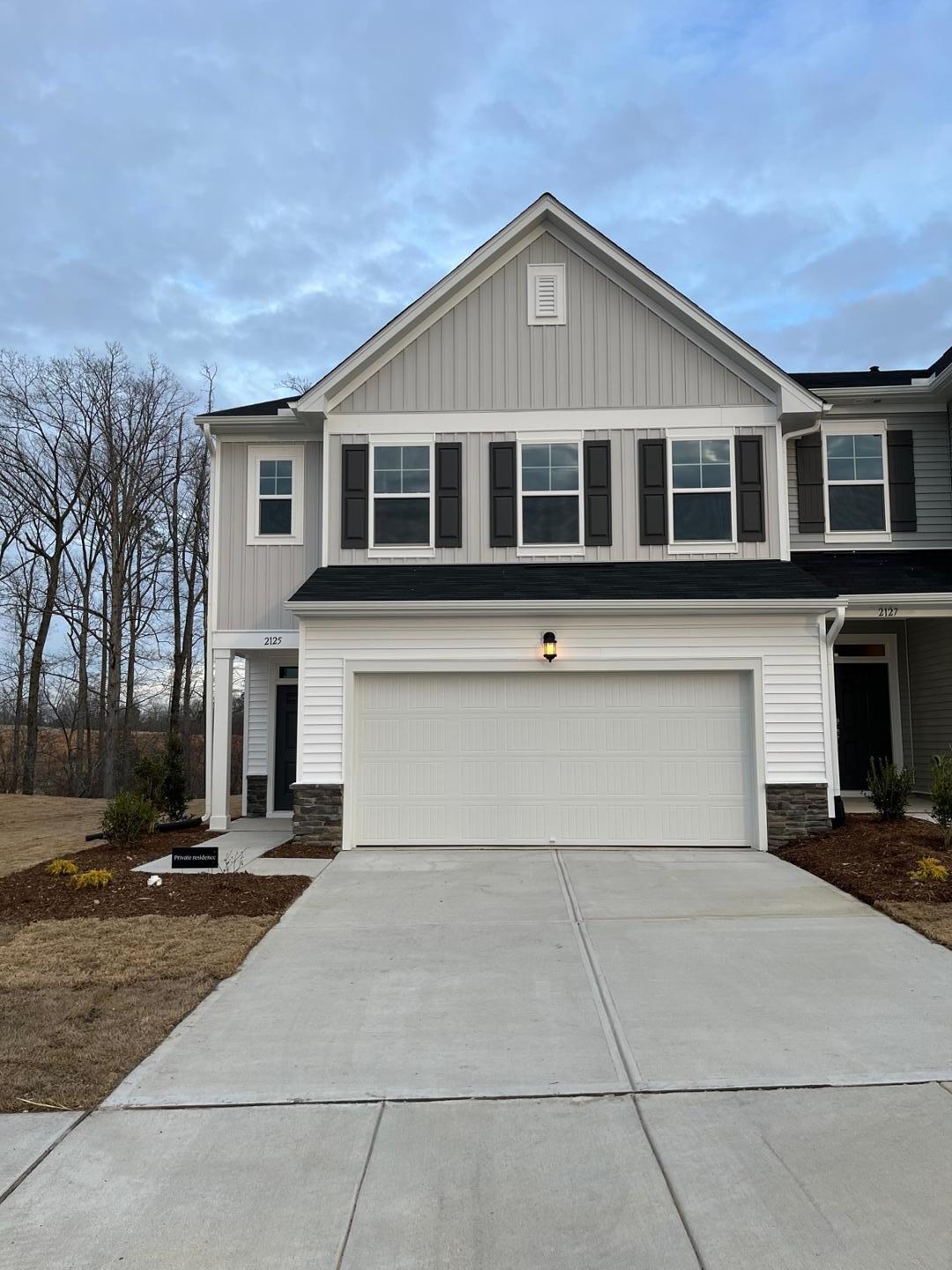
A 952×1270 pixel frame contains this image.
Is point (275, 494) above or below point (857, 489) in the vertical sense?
below

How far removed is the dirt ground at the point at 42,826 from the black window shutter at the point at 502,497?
676 cm

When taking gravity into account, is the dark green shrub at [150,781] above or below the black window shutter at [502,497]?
below

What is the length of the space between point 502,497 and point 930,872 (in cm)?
691

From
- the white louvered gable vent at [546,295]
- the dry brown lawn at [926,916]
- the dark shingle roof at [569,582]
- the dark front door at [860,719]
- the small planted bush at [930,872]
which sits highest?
the white louvered gable vent at [546,295]

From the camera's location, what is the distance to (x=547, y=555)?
12.6 meters

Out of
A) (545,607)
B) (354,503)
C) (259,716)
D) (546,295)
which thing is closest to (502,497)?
(354,503)

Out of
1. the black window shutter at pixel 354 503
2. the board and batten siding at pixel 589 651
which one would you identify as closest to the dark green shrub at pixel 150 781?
the board and batten siding at pixel 589 651

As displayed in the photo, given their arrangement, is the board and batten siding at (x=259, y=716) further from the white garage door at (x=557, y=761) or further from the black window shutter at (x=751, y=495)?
the black window shutter at (x=751, y=495)

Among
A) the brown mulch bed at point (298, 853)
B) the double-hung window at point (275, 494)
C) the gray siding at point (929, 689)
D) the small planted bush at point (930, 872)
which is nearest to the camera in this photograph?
the small planted bush at point (930, 872)

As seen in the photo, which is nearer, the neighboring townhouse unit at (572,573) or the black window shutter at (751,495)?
the neighboring townhouse unit at (572,573)

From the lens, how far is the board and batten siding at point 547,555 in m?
12.5

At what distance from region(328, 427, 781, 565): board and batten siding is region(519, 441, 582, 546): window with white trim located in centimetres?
24

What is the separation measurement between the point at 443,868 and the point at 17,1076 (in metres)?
5.82

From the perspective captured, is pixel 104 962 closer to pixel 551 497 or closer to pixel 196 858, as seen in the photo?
pixel 196 858
